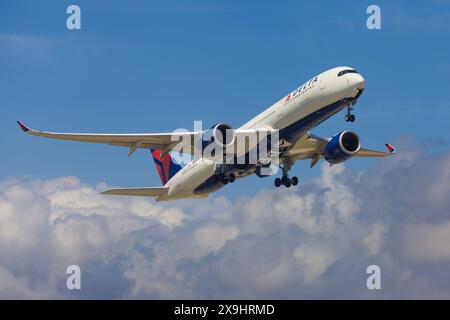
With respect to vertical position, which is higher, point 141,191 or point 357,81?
point 357,81

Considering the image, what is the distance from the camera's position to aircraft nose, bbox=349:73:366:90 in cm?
4962

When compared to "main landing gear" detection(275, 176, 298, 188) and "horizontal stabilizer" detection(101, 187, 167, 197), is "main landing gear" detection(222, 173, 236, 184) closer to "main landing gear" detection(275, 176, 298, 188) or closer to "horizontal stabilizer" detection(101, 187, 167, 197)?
"main landing gear" detection(275, 176, 298, 188)

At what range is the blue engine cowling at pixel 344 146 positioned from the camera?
5825 cm

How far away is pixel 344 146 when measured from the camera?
58406mm

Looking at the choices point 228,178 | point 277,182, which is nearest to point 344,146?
point 277,182

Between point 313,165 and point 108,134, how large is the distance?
16871 mm

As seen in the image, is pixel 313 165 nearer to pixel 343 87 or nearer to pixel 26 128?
pixel 343 87

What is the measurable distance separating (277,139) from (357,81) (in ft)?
23.2

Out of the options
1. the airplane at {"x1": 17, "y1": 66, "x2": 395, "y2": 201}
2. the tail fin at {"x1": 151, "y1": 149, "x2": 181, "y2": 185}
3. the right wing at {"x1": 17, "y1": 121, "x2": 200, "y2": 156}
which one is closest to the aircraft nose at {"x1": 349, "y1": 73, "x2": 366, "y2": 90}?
the airplane at {"x1": 17, "y1": 66, "x2": 395, "y2": 201}

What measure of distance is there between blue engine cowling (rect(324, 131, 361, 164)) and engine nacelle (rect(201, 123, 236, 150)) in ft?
27.4

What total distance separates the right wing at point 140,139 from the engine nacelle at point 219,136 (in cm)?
158

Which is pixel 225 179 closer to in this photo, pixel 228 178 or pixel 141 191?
pixel 228 178

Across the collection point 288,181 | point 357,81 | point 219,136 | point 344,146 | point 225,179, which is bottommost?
point 225,179

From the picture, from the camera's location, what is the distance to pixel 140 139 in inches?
2169
